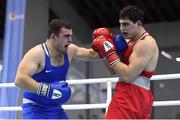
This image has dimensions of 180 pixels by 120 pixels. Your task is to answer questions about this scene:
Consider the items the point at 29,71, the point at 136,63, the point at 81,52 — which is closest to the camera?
the point at 136,63

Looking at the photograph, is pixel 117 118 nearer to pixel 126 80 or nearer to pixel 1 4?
pixel 126 80

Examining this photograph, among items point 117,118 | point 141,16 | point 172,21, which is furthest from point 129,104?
point 172,21

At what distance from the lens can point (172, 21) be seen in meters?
7.93

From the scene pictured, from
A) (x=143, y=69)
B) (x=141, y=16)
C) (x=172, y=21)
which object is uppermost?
(x=172, y=21)

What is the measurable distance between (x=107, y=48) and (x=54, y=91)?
0.39 metres

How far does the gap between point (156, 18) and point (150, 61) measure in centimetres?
599

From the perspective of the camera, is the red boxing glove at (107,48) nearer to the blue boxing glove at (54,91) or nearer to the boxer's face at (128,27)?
the boxer's face at (128,27)

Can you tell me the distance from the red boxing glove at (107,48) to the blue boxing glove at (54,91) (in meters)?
0.31

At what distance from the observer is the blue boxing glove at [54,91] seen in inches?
91.2

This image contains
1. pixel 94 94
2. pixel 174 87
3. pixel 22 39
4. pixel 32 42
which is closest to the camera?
pixel 22 39

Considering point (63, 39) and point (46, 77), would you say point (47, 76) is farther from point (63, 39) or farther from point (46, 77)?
point (63, 39)

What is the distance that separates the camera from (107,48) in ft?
7.18

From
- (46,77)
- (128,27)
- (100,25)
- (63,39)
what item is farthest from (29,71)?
(100,25)

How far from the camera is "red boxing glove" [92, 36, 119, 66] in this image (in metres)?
2.15
